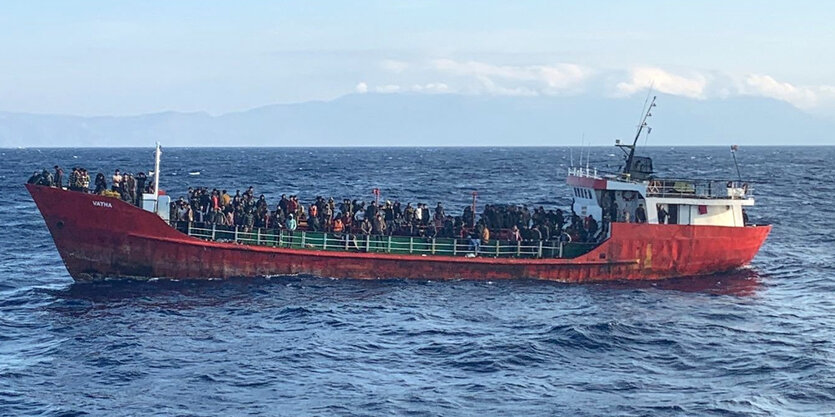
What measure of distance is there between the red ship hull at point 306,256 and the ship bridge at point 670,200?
32.3 inches

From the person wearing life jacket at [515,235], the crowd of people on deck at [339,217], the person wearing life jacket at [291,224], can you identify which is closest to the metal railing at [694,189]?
the crowd of people on deck at [339,217]

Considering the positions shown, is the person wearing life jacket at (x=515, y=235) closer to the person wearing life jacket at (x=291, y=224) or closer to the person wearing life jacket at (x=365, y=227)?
the person wearing life jacket at (x=365, y=227)

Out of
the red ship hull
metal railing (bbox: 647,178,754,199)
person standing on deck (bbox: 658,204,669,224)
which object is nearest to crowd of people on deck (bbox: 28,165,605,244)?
the red ship hull

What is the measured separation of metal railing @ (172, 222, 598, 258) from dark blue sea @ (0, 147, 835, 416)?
51.0 inches

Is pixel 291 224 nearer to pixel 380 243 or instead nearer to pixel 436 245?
pixel 380 243

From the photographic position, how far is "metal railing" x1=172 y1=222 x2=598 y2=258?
1385 inches

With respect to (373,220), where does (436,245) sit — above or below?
below

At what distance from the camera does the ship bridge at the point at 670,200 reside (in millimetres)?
37406

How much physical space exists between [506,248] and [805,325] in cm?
1050

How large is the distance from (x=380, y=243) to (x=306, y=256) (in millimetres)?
2732

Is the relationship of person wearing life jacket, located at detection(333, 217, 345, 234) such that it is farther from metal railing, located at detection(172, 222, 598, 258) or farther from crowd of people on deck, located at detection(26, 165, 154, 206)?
crowd of people on deck, located at detection(26, 165, 154, 206)

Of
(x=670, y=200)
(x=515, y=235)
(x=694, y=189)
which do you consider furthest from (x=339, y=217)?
(x=694, y=189)

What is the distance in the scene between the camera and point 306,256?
3512cm

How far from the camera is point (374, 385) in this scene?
23516 millimetres
